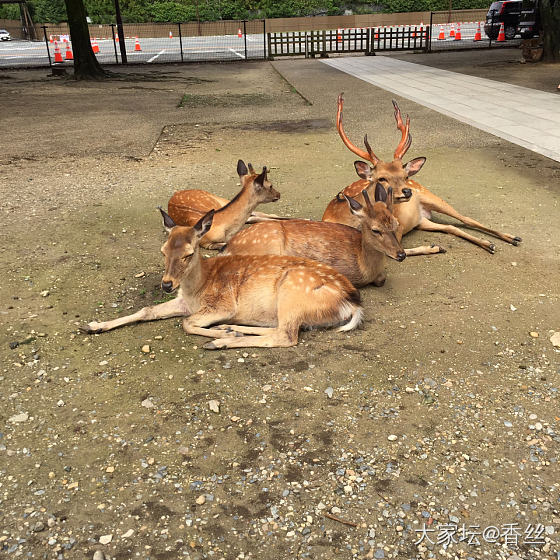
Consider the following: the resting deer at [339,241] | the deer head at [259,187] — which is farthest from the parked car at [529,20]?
the resting deer at [339,241]

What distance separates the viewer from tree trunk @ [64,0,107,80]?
58.0 feet

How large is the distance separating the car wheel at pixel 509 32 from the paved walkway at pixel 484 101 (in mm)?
10284

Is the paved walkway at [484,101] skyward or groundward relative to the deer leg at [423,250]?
skyward

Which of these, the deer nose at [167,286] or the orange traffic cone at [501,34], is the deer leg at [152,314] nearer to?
the deer nose at [167,286]

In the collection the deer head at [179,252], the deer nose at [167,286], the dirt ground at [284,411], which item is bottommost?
the dirt ground at [284,411]

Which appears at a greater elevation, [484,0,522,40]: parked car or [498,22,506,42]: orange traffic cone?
[484,0,522,40]: parked car

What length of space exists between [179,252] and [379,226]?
4.88ft

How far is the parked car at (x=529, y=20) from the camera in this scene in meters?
24.1

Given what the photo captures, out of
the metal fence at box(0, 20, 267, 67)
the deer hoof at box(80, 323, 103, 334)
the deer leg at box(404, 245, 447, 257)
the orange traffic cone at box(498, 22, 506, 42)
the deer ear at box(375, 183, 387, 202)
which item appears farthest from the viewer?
the orange traffic cone at box(498, 22, 506, 42)

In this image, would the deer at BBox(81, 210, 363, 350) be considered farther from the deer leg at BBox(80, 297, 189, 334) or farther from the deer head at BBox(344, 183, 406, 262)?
the deer head at BBox(344, 183, 406, 262)

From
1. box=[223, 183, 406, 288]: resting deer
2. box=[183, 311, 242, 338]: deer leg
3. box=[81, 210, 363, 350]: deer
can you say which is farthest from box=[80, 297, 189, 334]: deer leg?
box=[223, 183, 406, 288]: resting deer

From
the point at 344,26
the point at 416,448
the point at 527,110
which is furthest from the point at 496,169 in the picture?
the point at 344,26

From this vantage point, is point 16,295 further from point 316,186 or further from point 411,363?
point 316,186

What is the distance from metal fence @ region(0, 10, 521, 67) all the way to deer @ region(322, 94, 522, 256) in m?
18.8
